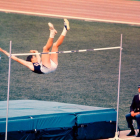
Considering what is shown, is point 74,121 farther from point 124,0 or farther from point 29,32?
point 124,0

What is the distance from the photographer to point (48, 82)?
11211 mm

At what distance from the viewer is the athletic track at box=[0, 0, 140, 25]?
15.8 meters

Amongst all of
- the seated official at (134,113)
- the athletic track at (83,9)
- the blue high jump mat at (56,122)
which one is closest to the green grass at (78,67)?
the athletic track at (83,9)

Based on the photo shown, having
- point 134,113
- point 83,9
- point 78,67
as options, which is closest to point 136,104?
point 134,113

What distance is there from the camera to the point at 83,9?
16172 mm

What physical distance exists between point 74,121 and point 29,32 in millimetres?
9333

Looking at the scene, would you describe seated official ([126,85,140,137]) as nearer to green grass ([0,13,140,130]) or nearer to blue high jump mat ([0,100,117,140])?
blue high jump mat ([0,100,117,140])

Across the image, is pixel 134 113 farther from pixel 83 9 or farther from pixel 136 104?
pixel 83 9

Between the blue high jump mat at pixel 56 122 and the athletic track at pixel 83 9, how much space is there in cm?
984

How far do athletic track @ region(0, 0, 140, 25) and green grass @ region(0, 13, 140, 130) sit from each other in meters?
0.47

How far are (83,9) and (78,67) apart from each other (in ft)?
15.8

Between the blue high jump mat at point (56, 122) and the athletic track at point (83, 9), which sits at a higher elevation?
the athletic track at point (83, 9)

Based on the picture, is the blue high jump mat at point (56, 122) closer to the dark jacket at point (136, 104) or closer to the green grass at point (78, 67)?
the dark jacket at point (136, 104)

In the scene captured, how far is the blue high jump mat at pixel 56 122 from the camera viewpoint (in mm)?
5516
